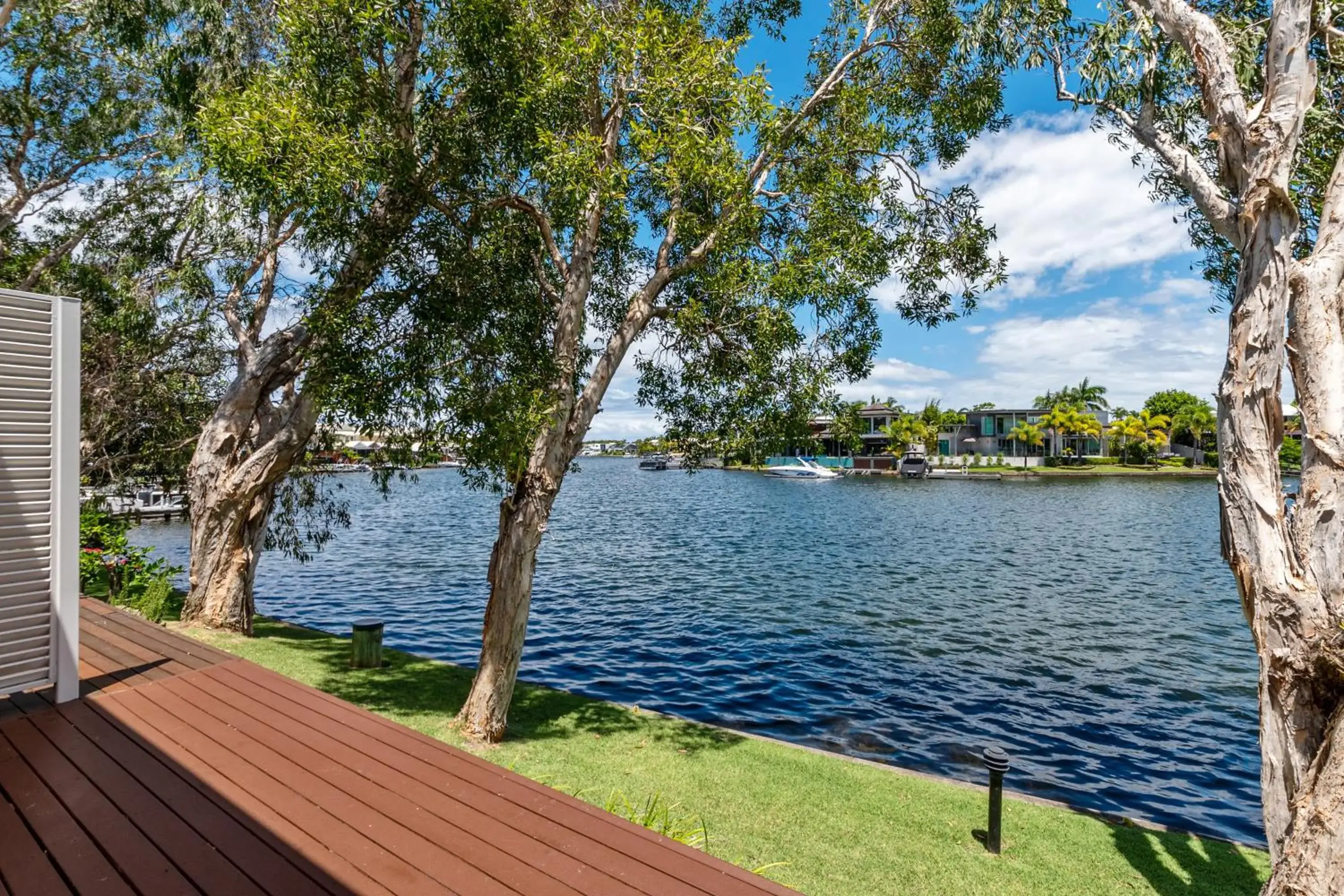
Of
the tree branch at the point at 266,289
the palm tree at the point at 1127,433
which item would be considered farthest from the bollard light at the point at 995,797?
the palm tree at the point at 1127,433

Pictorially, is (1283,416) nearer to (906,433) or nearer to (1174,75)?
(1174,75)

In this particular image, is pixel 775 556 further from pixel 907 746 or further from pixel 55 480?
pixel 55 480

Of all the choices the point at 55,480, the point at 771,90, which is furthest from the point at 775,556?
the point at 55,480

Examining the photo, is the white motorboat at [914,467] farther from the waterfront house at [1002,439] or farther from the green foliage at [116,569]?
the green foliage at [116,569]

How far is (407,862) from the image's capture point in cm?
309

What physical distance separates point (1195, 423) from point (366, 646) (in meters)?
86.2

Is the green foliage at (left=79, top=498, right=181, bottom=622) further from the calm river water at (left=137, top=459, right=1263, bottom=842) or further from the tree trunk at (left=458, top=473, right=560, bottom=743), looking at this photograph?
the tree trunk at (left=458, top=473, right=560, bottom=743)

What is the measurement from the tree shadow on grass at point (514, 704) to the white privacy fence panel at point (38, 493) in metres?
3.70

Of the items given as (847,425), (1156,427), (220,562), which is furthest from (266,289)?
(1156,427)

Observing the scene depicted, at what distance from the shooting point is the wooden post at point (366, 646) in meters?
10.2

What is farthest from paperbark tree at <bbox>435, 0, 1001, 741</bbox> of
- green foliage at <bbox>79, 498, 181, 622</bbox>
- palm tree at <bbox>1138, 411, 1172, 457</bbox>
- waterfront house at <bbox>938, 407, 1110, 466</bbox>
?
palm tree at <bbox>1138, 411, 1172, 457</bbox>

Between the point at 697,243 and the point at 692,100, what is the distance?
1850 millimetres

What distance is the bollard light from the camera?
19.4ft

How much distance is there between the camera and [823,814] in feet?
21.5
